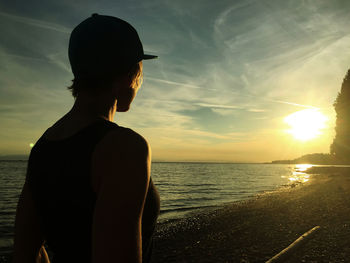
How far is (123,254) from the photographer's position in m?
0.91

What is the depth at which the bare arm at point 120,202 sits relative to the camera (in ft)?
2.98

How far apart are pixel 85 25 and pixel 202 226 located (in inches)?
519

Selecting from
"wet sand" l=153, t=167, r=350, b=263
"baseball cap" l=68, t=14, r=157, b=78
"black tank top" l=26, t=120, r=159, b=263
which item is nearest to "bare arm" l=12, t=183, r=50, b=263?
"black tank top" l=26, t=120, r=159, b=263

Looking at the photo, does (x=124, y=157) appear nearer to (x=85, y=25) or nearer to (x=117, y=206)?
(x=117, y=206)

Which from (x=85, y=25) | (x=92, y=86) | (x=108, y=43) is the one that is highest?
(x=85, y=25)

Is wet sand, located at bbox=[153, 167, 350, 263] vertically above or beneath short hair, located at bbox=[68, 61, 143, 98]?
beneath

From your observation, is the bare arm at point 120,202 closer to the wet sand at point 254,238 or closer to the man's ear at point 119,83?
the man's ear at point 119,83

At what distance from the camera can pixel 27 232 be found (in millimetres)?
1431

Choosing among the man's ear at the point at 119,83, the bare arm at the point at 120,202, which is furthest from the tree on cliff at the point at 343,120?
the bare arm at the point at 120,202

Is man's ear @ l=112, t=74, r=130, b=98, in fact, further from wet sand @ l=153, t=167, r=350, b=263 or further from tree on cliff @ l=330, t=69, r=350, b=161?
tree on cliff @ l=330, t=69, r=350, b=161

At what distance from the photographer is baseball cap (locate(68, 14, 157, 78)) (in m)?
1.20

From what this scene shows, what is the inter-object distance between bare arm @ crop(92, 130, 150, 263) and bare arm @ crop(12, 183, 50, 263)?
730 mm

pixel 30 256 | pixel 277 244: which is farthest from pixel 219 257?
pixel 30 256

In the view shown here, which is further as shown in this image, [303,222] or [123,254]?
[303,222]
